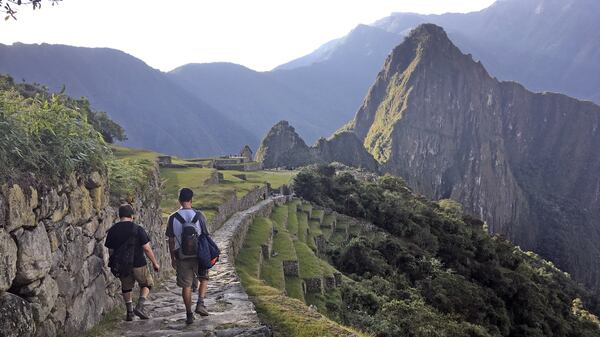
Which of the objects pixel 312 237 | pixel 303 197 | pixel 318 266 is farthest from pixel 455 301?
pixel 303 197

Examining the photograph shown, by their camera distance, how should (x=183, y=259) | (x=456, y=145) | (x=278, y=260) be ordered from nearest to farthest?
(x=183, y=259)
(x=278, y=260)
(x=456, y=145)

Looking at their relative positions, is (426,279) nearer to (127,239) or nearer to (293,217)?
(293,217)

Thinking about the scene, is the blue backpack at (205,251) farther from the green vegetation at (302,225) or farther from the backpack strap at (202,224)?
the green vegetation at (302,225)

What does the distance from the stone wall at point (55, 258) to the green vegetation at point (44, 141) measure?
0.68 ft

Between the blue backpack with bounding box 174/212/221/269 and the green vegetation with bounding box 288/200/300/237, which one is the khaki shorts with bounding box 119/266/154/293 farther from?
the green vegetation with bounding box 288/200/300/237

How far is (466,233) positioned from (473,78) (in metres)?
146

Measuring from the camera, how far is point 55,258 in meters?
5.80

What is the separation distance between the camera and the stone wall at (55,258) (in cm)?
480

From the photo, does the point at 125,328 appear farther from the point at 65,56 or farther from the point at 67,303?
the point at 65,56

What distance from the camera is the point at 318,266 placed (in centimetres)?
1905

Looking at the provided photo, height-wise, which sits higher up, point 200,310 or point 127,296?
point 127,296

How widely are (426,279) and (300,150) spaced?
7661cm

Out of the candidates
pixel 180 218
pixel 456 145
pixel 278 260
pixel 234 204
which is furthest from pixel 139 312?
pixel 456 145

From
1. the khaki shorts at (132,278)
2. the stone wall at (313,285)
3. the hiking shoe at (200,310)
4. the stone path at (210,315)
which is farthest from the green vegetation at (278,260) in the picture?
the khaki shorts at (132,278)
